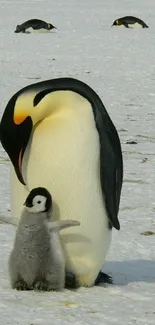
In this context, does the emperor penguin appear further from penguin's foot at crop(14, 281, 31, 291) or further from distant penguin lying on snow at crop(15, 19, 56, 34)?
distant penguin lying on snow at crop(15, 19, 56, 34)

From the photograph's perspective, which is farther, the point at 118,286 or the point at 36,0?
the point at 36,0

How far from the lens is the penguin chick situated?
3.71 meters

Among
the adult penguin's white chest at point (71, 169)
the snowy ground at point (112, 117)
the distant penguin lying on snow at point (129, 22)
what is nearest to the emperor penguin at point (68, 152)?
the adult penguin's white chest at point (71, 169)

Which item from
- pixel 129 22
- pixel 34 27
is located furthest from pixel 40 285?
pixel 129 22

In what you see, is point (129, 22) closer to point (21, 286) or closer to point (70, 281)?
point (70, 281)

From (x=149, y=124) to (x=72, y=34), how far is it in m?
11.6

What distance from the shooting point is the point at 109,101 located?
36.7 ft

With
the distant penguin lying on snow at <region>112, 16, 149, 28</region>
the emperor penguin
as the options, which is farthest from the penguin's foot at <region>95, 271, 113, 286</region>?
the distant penguin lying on snow at <region>112, 16, 149, 28</region>

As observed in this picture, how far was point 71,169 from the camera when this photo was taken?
383 centimetres

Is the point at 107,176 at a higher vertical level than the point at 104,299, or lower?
higher

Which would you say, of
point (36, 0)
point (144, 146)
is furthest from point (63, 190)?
point (36, 0)

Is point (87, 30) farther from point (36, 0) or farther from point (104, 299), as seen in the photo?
point (104, 299)

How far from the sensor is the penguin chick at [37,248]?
371 cm

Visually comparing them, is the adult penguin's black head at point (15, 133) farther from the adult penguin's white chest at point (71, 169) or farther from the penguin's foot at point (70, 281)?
the penguin's foot at point (70, 281)
